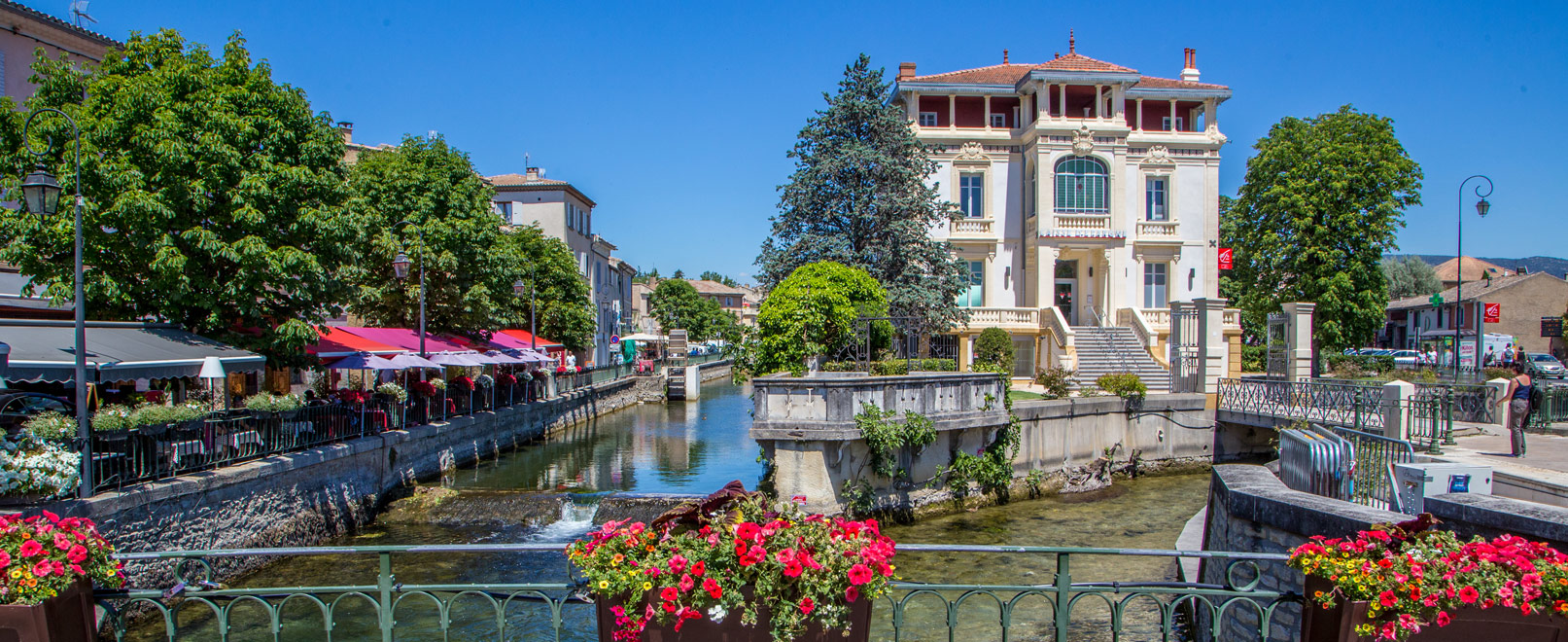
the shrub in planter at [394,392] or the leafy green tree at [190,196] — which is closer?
the leafy green tree at [190,196]

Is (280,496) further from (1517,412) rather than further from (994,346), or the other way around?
(994,346)

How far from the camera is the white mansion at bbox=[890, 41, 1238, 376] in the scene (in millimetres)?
32219

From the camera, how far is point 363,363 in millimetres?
21484

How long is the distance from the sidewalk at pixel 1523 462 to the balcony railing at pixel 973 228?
17.5 meters

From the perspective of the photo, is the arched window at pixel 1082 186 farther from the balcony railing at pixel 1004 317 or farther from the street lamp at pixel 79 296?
the street lamp at pixel 79 296

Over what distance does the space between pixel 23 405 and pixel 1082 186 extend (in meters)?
30.3

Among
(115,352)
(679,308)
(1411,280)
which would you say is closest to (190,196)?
(115,352)

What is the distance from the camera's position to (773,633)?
3.73 m

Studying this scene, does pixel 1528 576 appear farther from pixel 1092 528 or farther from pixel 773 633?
pixel 1092 528

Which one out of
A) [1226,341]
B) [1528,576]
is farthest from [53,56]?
[1226,341]

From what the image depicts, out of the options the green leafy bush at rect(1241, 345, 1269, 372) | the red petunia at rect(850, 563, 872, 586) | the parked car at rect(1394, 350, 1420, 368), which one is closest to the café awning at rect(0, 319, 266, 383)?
the red petunia at rect(850, 563, 872, 586)

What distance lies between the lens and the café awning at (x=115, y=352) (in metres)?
13.1

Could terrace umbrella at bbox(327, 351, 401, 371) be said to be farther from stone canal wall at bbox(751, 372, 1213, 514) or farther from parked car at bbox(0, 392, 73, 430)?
stone canal wall at bbox(751, 372, 1213, 514)

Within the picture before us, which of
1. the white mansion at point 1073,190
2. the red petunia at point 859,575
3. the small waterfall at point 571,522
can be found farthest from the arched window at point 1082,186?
the red petunia at point 859,575
